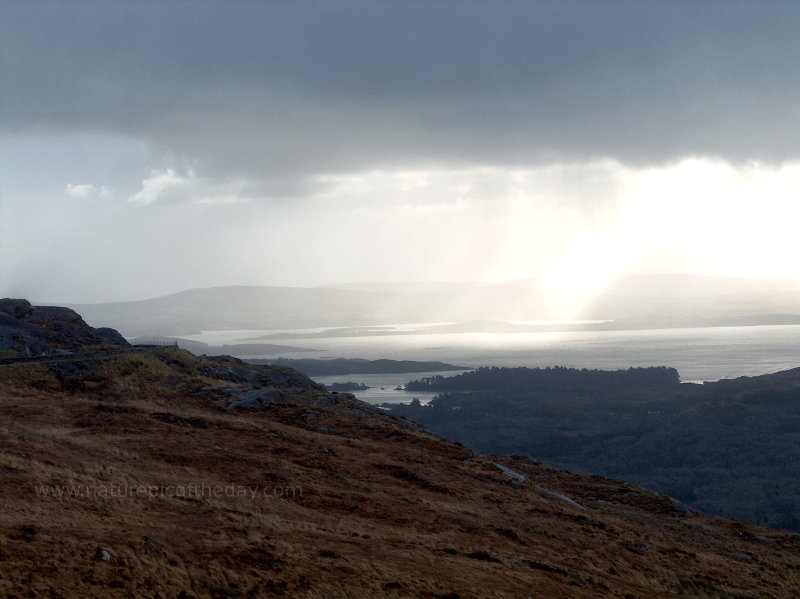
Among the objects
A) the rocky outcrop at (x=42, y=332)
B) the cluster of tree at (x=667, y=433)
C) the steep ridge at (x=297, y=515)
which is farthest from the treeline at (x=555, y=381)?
the steep ridge at (x=297, y=515)

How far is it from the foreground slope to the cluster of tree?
31.1 metres

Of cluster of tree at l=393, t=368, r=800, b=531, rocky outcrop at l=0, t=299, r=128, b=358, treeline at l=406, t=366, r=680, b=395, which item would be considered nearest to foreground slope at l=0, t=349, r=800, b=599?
rocky outcrop at l=0, t=299, r=128, b=358

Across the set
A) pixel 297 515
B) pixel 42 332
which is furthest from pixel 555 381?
pixel 297 515

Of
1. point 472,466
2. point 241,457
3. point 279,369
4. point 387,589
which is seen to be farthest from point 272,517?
point 279,369

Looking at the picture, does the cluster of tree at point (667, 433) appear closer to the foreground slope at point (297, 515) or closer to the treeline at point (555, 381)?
the treeline at point (555, 381)

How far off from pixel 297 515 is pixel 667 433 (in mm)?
72650

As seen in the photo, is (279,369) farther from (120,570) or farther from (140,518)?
(120,570)

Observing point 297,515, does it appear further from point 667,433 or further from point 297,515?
point 667,433

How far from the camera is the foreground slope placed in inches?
559

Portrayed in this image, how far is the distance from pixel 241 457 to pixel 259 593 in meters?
12.6

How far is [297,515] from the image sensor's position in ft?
64.7

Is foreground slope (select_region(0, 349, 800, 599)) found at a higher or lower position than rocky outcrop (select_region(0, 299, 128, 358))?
lower

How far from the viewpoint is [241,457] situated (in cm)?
2564

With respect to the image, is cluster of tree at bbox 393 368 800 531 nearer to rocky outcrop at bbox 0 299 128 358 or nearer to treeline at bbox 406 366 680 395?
treeline at bbox 406 366 680 395
